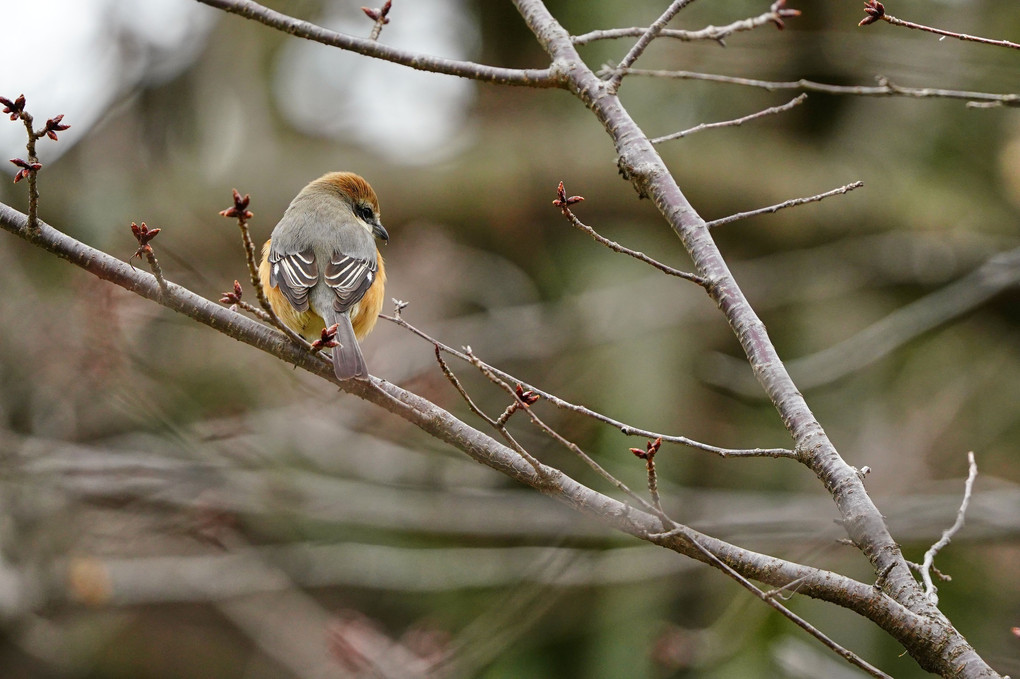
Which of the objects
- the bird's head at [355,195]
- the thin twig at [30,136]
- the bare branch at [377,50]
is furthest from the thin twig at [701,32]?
the bird's head at [355,195]

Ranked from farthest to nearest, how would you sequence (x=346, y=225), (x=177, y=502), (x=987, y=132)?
(x=987, y=132) → (x=177, y=502) → (x=346, y=225)

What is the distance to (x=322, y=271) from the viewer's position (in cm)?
443

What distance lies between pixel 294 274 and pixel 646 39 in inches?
89.6

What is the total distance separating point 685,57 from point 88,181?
573 cm

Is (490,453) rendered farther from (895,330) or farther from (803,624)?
(895,330)

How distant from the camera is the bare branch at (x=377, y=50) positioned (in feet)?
9.27

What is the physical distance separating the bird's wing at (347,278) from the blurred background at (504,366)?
1.10 metres

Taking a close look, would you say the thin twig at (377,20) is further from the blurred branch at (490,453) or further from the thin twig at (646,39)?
the blurred branch at (490,453)

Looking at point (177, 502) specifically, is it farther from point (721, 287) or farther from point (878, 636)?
point (878, 636)

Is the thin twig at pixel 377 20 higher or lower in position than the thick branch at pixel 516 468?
higher

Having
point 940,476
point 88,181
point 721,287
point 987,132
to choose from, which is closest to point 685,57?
point 987,132

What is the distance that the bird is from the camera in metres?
4.29

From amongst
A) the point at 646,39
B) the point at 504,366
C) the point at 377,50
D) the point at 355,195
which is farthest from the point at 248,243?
the point at 504,366

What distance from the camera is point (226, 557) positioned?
6188 millimetres
